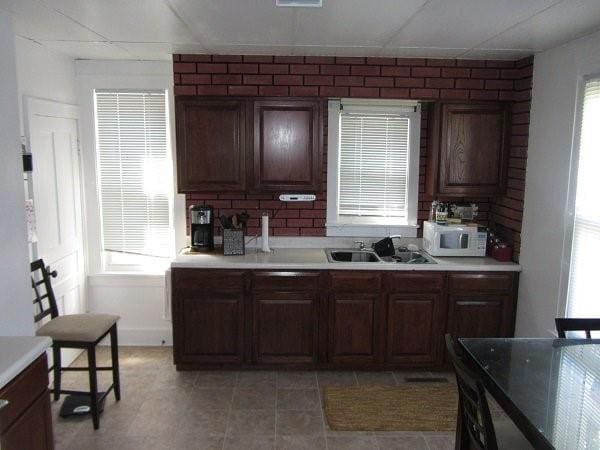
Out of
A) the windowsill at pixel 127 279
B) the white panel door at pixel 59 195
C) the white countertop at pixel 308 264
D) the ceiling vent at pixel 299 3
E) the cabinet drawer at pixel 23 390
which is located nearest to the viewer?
the cabinet drawer at pixel 23 390

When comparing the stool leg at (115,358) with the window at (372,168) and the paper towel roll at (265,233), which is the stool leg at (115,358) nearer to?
the paper towel roll at (265,233)

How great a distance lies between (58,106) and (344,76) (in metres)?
2.17

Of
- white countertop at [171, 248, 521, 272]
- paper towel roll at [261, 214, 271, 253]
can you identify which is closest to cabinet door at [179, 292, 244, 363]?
white countertop at [171, 248, 521, 272]

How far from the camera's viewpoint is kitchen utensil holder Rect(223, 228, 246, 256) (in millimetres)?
3701

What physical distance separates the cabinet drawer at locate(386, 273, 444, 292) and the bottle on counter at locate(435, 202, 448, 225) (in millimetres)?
441

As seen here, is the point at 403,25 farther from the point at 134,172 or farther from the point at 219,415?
the point at 219,415

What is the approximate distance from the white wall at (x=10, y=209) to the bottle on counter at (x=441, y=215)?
9.28 feet

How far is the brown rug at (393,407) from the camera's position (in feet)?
9.91

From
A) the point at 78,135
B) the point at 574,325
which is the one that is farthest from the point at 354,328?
the point at 78,135

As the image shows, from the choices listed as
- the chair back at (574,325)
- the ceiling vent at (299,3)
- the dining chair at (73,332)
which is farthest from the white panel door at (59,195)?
the chair back at (574,325)

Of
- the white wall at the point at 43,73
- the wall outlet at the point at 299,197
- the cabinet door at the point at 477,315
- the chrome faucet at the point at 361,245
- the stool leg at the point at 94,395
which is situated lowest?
the stool leg at the point at 94,395

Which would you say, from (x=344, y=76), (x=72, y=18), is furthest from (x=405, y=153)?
(x=72, y=18)

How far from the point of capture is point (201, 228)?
3793 mm

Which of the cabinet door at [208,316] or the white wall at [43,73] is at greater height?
the white wall at [43,73]
